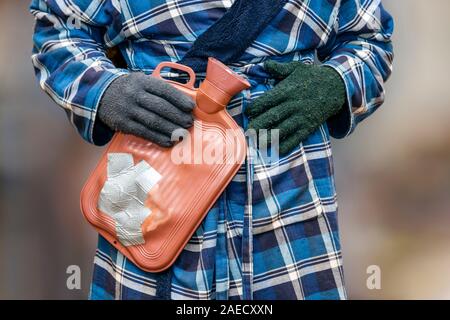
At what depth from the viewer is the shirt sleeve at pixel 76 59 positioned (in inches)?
29.4

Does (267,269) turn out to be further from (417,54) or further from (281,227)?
(417,54)

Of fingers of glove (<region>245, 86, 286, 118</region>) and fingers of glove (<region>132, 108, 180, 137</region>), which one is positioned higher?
fingers of glove (<region>245, 86, 286, 118</region>)

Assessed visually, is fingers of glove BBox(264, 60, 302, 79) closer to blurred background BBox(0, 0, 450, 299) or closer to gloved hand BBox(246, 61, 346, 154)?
gloved hand BBox(246, 61, 346, 154)

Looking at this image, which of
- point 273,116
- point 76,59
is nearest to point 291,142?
point 273,116

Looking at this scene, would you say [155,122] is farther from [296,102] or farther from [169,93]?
[296,102]

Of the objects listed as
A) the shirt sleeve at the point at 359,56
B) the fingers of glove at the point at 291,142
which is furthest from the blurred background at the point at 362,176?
the fingers of glove at the point at 291,142

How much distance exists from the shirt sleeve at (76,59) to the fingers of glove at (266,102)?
0.55 ft

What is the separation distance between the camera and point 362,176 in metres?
1.30

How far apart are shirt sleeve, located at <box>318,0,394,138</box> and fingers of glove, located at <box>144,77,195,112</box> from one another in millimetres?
214

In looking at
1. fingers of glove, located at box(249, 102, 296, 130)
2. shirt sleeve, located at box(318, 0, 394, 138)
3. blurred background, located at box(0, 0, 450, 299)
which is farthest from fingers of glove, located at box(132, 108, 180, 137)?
blurred background, located at box(0, 0, 450, 299)

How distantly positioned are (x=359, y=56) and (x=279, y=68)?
13 cm

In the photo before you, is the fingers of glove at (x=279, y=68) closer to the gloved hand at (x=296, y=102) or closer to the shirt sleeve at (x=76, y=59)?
the gloved hand at (x=296, y=102)

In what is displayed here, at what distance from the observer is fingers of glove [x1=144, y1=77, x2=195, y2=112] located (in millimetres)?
706

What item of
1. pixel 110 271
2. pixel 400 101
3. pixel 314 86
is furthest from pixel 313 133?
pixel 400 101
